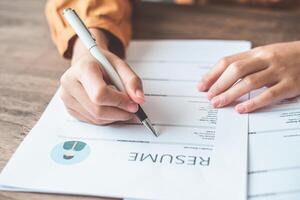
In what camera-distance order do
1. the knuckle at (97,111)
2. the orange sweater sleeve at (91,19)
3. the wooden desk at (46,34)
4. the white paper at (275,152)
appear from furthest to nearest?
the orange sweater sleeve at (91,19) < the wooden desk at (46,34) < the knuckle at (97,111) < the white paper at (275,152)

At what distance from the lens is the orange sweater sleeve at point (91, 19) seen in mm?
854

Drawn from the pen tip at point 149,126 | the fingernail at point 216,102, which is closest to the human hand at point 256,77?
the fingernail at point 216,102

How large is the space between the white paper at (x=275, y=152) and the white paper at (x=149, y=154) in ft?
0.05

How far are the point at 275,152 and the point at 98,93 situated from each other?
0.83ft

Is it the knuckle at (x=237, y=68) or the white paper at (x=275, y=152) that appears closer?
the white paper at (x=275, y=152)

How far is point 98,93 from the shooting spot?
0.62 m

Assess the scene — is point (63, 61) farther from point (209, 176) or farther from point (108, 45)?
point (209, 176)

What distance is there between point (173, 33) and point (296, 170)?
0.46m

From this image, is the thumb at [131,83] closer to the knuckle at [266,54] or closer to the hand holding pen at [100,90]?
the hand holding pen at [100,90]

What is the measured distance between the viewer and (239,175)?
56cm

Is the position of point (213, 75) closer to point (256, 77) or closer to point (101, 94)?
point (256, 77)

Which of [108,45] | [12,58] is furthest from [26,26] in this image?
[108,45]

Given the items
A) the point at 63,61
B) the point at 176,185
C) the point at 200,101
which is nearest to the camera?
the point at 176,185

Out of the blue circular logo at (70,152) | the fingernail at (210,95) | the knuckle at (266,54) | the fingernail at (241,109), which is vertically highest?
the knuckle at (266,54)
